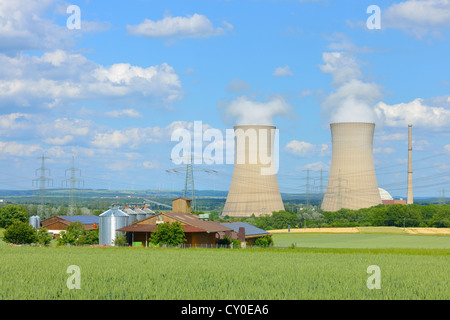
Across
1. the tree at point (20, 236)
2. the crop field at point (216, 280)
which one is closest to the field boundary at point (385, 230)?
the tree at point (20, 236)

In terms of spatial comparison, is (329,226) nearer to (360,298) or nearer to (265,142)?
(265,142)

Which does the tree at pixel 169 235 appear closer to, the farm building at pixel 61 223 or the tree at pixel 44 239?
the tree at pixel 44 239

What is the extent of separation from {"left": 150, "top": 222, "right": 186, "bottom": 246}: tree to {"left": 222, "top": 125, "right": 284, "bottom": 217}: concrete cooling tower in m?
24.5

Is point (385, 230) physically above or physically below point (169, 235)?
below

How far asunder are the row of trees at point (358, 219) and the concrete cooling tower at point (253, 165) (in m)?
2.85

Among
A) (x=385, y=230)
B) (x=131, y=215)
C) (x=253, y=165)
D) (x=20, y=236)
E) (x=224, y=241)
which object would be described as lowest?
(x=385, y=230)

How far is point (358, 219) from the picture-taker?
6619cm

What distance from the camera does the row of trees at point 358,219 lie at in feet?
199

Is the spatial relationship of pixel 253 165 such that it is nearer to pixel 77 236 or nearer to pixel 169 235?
pixel 77 236

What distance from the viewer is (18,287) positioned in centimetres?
1376

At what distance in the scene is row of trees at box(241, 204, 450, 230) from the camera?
199 feet

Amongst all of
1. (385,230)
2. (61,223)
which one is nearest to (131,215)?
(61,223)

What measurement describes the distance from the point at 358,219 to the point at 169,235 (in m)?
39.2

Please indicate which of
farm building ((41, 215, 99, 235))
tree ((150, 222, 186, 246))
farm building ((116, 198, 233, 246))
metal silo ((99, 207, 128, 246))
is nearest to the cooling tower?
farm building ((116, 198, 233, 246))
